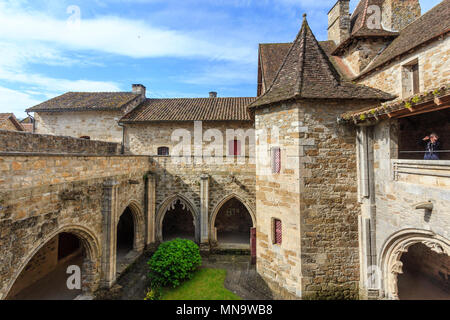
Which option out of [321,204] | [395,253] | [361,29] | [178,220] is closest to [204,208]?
[178,220]

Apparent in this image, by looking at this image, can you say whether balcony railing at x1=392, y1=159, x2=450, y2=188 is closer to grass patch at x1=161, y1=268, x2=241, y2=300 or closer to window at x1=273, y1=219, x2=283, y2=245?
window at x1=273, y1=219, x2=283, y2=245

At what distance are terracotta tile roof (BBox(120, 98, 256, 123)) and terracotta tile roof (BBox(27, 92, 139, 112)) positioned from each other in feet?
3.91

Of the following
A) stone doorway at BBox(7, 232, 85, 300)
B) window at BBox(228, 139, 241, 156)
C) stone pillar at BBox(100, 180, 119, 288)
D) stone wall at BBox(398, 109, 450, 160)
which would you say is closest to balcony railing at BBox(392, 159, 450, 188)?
stone wall at BBox(398, 109, 450, 160)

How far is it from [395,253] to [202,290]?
6.59m

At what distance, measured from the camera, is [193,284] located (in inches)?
343

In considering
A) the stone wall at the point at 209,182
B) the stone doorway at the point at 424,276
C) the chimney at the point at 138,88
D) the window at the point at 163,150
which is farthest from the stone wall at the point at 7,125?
the stone doorway at the point at 424,276

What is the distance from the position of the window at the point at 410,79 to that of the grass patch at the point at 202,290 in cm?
953

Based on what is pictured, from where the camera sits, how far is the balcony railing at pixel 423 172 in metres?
4.62

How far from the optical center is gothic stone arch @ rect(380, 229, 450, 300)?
5309mm

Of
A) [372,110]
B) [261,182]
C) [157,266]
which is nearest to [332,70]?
[372,110]

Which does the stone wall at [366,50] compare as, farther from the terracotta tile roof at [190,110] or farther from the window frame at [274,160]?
the terracotta tile roof at [190,110]

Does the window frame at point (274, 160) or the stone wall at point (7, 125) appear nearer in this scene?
the window frame at point (274, 160)

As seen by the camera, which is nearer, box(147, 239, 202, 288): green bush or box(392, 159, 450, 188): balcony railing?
box(392, 159, 450, 188): balcony railing

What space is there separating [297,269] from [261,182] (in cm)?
315
